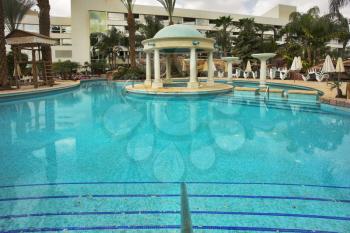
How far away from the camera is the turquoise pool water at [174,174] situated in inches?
143

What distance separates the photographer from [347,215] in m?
3.67

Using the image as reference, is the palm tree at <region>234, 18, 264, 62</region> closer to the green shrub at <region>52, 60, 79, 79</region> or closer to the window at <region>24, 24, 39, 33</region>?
the green shrub at <region>52, 60, 79, 79</region>

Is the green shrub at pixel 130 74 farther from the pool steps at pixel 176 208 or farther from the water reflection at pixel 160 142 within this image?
the pool steps at pixel 176 208

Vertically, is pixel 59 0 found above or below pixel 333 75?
above

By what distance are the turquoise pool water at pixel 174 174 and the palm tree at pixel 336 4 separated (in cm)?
826

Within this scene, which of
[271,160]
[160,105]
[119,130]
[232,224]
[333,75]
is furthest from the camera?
[333,75]

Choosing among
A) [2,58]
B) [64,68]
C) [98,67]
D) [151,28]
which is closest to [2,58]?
[2,58]

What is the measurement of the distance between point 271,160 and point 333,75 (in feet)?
73.7

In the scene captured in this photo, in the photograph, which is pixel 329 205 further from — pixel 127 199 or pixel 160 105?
pixel 160 105

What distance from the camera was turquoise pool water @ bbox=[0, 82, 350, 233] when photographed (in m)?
3.62

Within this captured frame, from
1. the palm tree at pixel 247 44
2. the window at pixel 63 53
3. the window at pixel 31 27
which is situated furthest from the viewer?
the window at pixel 31 27

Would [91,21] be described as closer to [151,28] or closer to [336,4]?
[151,28]

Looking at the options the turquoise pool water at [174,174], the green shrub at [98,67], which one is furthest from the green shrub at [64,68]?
the turquoise pool water at [174,174]

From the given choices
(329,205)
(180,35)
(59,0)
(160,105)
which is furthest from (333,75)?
(59,0)
